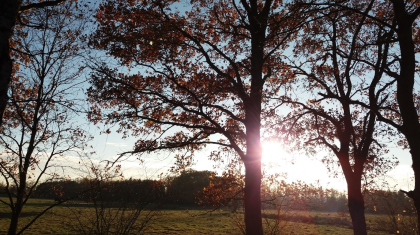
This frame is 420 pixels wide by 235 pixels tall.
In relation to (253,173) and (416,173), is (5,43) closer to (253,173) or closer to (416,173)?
(416,173)

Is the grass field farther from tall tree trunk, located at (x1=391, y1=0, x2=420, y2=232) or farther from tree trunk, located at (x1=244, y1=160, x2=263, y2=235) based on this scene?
tall tree trunk, located at (x1=391, y1=0, x2=420, y2=232)

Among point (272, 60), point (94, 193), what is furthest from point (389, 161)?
point (94, 193)

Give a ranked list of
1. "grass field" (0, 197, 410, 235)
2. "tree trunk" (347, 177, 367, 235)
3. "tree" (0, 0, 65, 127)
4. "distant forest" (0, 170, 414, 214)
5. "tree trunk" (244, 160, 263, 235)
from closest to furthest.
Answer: "tree" (0, 0, 65, 127)
"distant forest" (0, 170, 414, 214)
"tree trunk" (244, 160, 263, 235)
"tree trunk" (347, 177, 367, 235)
"grass field" (0, 197, 410, 235)

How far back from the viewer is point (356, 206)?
37.2 ft

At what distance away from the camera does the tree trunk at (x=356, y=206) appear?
1117 centimetres

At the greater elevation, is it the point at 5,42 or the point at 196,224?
the point at 5,42

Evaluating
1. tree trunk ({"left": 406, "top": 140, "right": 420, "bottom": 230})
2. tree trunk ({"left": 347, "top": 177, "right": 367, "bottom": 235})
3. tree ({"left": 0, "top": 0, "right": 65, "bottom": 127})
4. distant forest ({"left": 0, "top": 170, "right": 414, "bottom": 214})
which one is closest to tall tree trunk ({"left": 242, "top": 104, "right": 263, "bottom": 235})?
distant forest ({"left": 0, "top": 170, "right": 414, "bottom": 214})

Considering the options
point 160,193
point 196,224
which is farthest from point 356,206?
point 196,224

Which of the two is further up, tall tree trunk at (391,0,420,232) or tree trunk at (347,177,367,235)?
tall tree trunk at (391,0,420,232)

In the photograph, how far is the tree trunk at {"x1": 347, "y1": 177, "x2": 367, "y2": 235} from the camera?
1117 cm

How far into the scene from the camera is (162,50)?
404 inches

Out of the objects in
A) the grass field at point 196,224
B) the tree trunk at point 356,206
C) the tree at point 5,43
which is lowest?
the grass field at point 196,224

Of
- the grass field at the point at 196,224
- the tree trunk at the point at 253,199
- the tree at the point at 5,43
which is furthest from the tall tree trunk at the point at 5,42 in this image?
the grass field at the point at 196,224

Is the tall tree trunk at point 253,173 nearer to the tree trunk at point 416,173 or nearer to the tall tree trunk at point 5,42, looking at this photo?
the tree trunk at point 416,173
